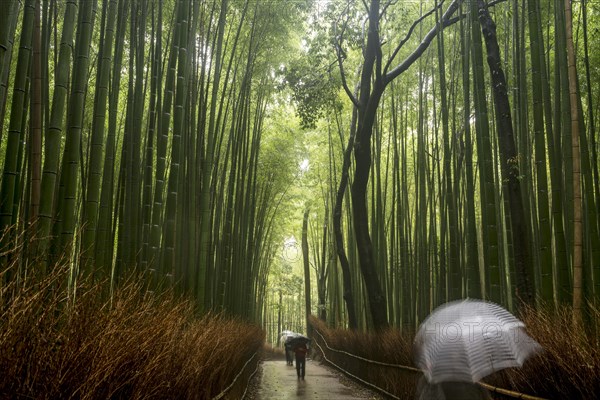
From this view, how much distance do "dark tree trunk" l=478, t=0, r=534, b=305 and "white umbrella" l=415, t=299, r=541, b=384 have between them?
2074 millimetres

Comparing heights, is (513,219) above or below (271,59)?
below

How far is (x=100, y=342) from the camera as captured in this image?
135cm

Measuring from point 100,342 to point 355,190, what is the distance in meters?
5.82

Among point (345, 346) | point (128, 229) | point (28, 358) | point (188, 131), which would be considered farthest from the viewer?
point (345, 346)

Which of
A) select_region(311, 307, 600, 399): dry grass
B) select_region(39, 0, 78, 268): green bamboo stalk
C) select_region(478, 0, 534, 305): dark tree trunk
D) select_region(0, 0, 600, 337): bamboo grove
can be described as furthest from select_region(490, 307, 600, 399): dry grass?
select_region(39, 0, 78, 268): green bamboo stalk

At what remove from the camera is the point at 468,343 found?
1.66m

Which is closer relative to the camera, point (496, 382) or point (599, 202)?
point (496, 382)

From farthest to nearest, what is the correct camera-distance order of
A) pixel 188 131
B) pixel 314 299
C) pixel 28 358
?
1. pixel 314 299
2. pixel 188 131
3. pixel 28 358

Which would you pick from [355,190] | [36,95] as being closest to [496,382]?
[36,95]

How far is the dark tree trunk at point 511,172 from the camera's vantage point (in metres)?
3.74

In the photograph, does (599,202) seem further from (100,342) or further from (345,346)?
(345,346)

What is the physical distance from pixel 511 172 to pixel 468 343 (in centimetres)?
250

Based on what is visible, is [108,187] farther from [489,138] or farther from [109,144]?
[489,138]

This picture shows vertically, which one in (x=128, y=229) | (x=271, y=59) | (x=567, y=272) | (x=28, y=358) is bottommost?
(x=28, y=358)
